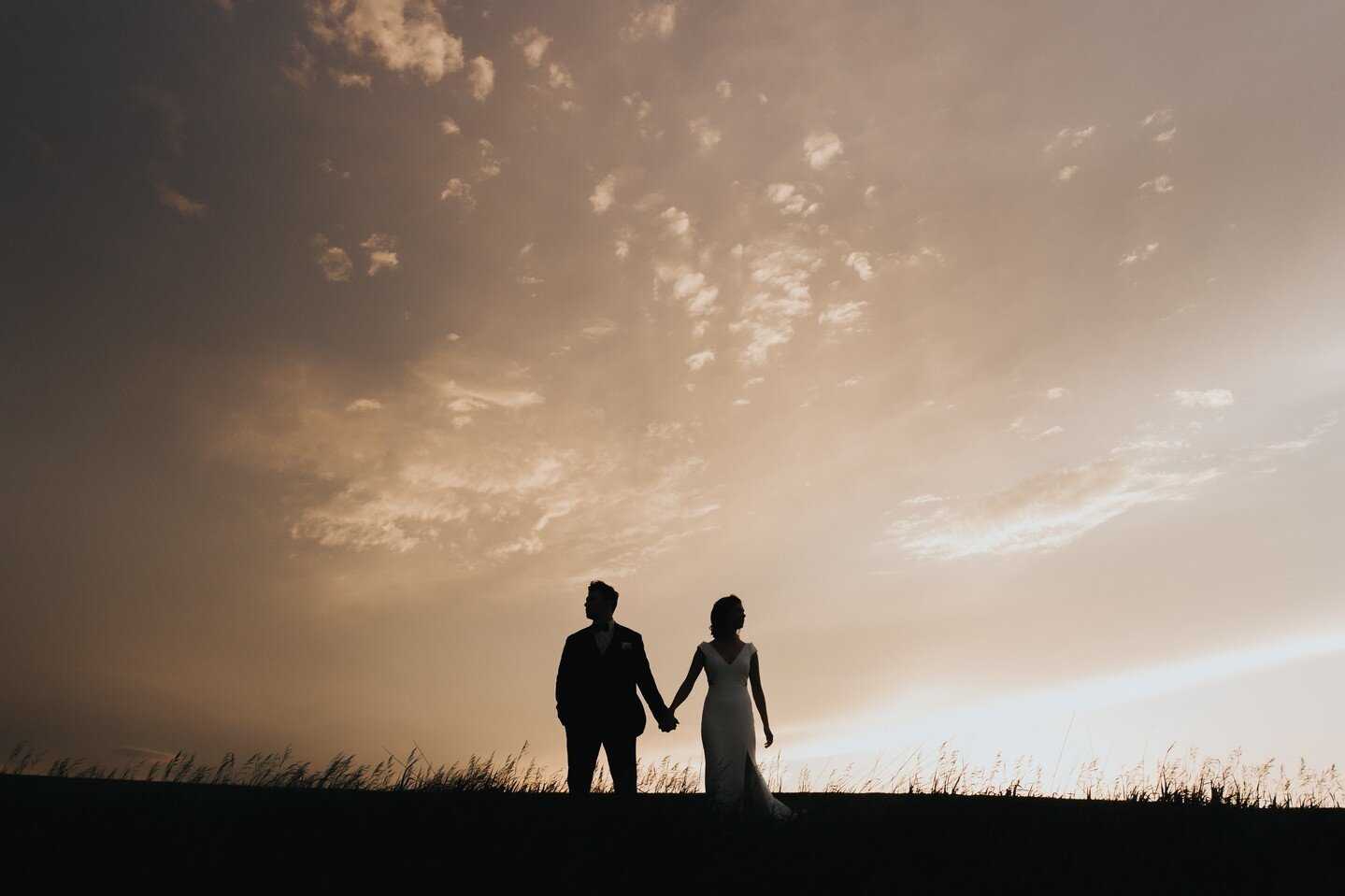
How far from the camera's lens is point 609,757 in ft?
34.4

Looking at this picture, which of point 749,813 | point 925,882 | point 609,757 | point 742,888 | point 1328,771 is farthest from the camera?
point 1328,771

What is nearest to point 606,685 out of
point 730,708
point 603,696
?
point 603,696

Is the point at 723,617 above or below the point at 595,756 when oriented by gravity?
above

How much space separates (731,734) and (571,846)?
11.7ft

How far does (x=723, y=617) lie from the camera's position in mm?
10047

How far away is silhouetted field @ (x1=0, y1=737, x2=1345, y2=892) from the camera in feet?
20.1

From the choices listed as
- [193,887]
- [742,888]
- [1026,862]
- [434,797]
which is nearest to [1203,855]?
[1026,862]

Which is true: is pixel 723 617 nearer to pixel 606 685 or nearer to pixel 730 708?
pixel 730 708

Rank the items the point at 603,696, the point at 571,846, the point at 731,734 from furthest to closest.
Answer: the point at 603,696 < the point at 731,734 < the point at 571,846

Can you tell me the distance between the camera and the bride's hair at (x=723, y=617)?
1002 cm

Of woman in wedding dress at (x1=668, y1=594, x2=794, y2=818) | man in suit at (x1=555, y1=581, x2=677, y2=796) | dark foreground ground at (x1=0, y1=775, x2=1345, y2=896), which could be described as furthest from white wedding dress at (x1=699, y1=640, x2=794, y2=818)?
dark foreground ground at (x1=0, y1=775, x2=1345, y2=896)

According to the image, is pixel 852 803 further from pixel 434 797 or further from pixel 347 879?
pixel 347 879

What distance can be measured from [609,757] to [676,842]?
3585mm

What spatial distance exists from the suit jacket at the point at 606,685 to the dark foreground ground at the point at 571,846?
1.67 m
